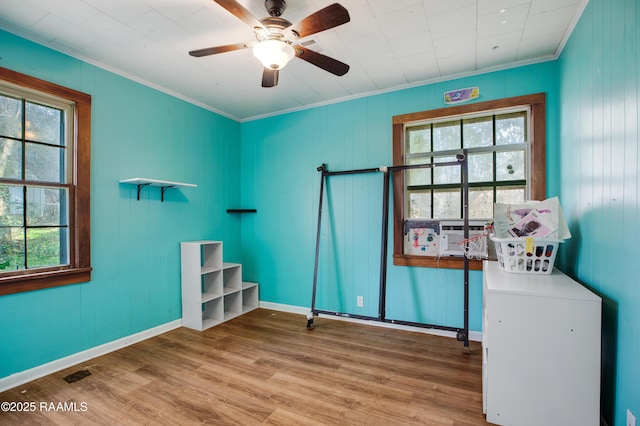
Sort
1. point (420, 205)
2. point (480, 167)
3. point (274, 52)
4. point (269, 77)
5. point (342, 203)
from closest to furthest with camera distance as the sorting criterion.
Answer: point (274, 52)
point (269, 77)
point (480, 167)
point (420, 205)
point (342, 203)

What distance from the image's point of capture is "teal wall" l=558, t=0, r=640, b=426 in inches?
53.0

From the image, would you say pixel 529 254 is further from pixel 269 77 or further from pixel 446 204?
pixel 269 77

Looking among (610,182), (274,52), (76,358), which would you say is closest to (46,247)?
(76,358)

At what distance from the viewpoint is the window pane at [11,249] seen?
2.20m

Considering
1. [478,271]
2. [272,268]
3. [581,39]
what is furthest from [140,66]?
[478,271]

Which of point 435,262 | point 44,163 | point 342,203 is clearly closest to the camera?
point 44,163

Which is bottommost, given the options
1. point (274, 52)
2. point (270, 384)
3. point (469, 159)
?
point (270, 384)

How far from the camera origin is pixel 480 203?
9.75 feet

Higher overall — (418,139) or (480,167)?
(418,139)

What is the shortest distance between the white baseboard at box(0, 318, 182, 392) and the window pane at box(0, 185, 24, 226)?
109 centimetres

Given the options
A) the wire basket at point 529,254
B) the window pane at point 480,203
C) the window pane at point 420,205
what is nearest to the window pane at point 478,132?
the window pane at point 480,203

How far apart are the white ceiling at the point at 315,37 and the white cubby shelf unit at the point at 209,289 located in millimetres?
1766

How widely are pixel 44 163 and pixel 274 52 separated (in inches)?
81.3

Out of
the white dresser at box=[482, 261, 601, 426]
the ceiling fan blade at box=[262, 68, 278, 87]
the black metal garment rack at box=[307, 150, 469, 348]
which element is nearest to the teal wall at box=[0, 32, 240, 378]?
the black metal garment rack at box=[307, 150, 469, 348]
